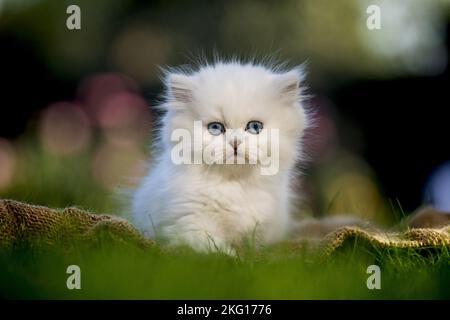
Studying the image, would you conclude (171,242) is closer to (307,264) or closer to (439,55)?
(307,264)

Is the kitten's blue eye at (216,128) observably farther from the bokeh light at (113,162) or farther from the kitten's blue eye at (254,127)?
the bokeh light at (113,162)

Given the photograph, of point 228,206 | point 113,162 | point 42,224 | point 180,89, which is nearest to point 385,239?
point 228,206

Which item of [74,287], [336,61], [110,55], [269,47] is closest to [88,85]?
[110,55]

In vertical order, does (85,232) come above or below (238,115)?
below

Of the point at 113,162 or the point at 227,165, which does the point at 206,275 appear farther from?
the point at 113,162

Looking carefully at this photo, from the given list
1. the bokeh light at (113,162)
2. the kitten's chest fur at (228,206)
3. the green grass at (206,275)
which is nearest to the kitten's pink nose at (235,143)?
the kitten's chest fur at (228,206)

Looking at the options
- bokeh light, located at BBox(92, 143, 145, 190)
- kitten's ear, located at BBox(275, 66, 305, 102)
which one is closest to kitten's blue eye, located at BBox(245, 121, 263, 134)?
kitten's ear, located at BBox(275, 66, 305, 102)

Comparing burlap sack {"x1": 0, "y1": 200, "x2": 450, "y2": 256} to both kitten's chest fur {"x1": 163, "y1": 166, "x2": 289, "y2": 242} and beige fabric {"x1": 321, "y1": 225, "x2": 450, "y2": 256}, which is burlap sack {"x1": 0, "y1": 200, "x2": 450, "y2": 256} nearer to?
beige fabric {"x1": 321, "y1": 225, "x2": 450, "y2": 256}
